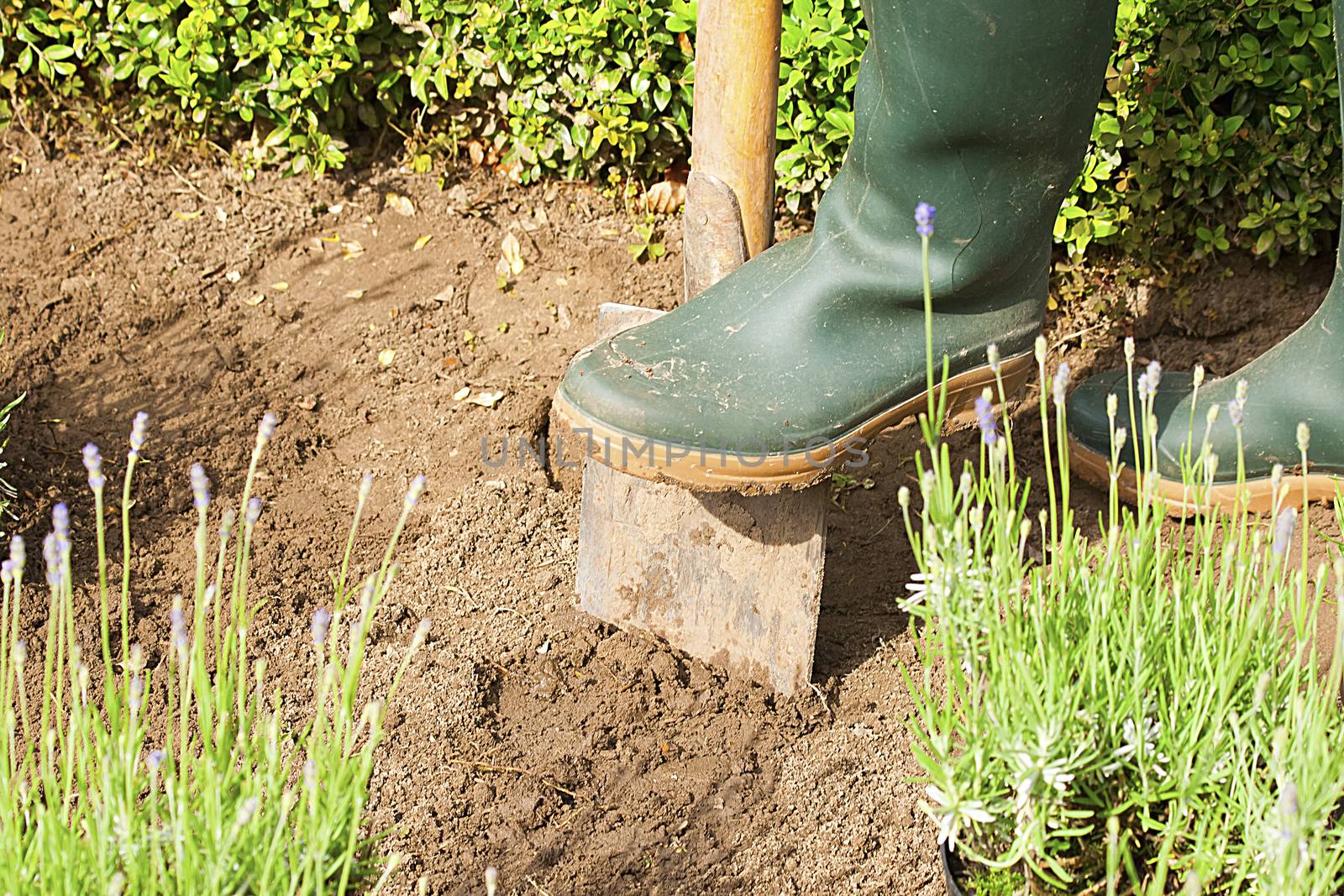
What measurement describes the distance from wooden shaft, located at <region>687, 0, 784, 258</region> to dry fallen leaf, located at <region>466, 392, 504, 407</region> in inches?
29.4

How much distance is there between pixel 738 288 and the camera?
7.12ft

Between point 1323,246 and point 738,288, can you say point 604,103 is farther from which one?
point 1323,246

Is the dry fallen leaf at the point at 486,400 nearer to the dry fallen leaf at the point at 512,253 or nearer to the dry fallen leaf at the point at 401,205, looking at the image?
the dry fallen leaf at the point at 512,253

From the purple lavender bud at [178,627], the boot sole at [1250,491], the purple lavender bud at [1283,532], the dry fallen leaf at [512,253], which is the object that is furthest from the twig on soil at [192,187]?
the purple lavender bud at [1283,532]

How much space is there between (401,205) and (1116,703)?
2.40 meters

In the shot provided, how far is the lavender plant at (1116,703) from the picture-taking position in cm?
143

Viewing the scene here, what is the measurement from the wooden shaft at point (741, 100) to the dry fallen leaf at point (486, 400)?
0.75m

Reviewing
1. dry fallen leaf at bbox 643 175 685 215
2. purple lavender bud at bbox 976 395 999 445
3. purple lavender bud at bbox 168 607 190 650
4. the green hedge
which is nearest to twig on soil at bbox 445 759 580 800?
purple lavender bud at bbox 168 607 190 650

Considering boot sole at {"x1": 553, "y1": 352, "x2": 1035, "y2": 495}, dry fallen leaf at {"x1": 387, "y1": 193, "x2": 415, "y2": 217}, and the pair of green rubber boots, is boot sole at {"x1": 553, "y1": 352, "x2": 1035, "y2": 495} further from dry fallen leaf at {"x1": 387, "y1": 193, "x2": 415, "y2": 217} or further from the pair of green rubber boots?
dry fallen leaf at {"x1": 387, "y1": 193, "x2": 415, "y2": 217}

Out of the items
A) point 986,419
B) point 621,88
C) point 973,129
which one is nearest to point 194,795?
point 986,419

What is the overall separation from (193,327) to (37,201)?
2.06 ft

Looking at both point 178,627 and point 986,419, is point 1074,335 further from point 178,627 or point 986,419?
point 178,627

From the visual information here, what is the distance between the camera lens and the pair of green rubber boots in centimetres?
188

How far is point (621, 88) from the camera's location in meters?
3.18
